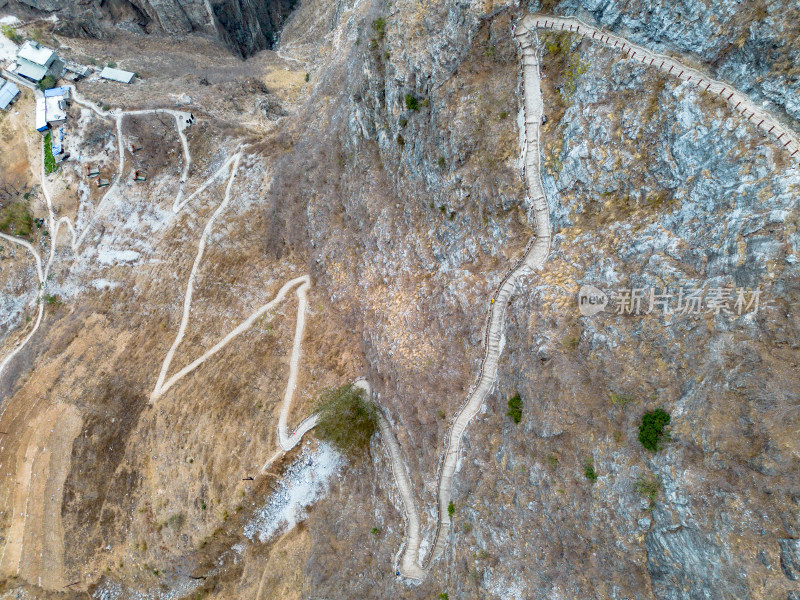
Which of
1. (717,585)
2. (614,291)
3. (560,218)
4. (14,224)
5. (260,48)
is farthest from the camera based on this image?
(260,48)

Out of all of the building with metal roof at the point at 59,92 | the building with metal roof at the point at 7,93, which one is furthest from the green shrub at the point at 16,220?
the building with metal roof at the point at 59,92

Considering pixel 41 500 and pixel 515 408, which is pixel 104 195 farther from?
pixel 515 408

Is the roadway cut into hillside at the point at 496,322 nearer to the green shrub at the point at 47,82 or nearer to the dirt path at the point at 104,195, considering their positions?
the dirt path at the point at 104,195

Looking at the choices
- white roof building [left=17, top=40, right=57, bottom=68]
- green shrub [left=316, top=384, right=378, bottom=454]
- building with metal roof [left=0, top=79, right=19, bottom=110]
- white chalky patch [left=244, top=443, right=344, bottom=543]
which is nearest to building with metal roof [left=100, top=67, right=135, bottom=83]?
white roof building [left=17, top=40, right=57, bottom=68]

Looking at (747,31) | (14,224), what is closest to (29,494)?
(14,224)

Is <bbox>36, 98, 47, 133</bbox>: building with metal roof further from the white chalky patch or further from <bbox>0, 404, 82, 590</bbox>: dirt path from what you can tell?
the white chalky patch

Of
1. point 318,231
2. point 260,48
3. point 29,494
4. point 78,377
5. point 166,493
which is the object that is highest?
point 260,48

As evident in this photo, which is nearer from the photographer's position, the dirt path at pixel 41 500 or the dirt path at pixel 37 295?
the dirt path at pixel 41 500

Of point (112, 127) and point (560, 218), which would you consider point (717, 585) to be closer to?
point (560, 218)
